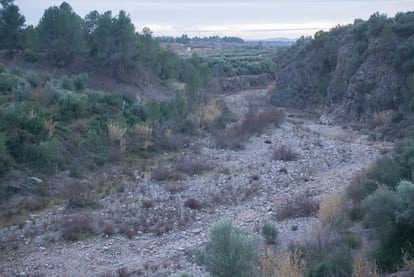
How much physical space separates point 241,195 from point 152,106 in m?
9.28

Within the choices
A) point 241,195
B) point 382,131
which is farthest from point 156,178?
point 382,131

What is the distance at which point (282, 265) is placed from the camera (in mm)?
8172

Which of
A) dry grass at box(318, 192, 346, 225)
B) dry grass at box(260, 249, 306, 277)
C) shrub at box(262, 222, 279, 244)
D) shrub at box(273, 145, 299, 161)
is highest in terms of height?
dry grass at box(260, 249, 306, 277)

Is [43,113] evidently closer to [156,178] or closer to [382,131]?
[156,178]

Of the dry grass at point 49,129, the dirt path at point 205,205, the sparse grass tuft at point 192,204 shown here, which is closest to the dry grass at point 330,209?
the dirt path at point 205,205

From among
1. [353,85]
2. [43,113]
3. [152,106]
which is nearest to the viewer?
[43,113]

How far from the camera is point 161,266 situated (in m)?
10.9

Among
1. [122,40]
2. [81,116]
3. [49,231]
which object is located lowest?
[49,231]

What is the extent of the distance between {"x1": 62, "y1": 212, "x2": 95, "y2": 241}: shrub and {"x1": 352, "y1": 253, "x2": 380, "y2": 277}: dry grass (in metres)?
7.24

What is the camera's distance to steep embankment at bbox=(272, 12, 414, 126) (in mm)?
28688

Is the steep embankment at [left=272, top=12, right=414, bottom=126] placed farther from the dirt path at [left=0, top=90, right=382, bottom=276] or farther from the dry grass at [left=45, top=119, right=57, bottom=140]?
the dry grass at [left=45, top=119, right=57, bottom=140]

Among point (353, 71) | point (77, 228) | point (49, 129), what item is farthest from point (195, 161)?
point (353, 71)

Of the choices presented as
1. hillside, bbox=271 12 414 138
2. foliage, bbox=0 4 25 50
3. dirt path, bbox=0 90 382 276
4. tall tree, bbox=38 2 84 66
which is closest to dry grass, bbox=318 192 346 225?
dirt path, bbox=0 90 382 276

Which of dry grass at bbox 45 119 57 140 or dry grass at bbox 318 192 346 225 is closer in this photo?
dry grass at bbox 318 192 346 225
